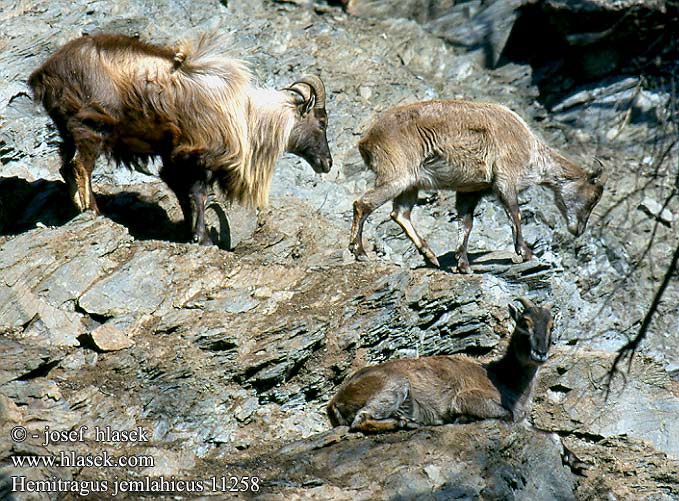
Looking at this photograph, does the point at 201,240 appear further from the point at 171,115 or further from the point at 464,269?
the point at 464,269

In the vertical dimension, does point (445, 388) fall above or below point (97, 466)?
below

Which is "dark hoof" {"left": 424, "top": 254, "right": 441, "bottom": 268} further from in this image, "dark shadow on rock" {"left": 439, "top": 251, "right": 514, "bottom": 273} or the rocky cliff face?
the rocky cliff face

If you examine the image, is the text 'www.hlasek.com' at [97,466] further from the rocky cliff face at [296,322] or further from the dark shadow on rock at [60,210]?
the dark shadow on rock at [60,210]

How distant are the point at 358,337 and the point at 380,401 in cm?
132

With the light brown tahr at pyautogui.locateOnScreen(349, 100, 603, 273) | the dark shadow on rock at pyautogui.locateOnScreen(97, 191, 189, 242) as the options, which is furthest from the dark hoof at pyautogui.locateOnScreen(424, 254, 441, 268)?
the dark shadow on rock at pyautogui.locateOnScreen(97, 191, 189, 242)

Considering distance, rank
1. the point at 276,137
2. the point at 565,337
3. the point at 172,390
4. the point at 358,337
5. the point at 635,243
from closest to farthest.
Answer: the point at 172,390 → the point at 358,337 → the point at 565,337 → the point at 276,137 → the point at 635,243

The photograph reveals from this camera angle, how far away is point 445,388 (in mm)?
8016

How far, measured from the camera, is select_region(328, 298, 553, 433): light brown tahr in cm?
774

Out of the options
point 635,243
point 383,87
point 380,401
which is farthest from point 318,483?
point 383,87

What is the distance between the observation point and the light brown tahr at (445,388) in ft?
25.4

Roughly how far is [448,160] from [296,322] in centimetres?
309

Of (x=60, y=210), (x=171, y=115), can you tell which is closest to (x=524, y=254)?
(x=171, y=115)

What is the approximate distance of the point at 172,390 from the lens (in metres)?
8.23

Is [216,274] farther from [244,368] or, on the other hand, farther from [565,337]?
[565,337]
